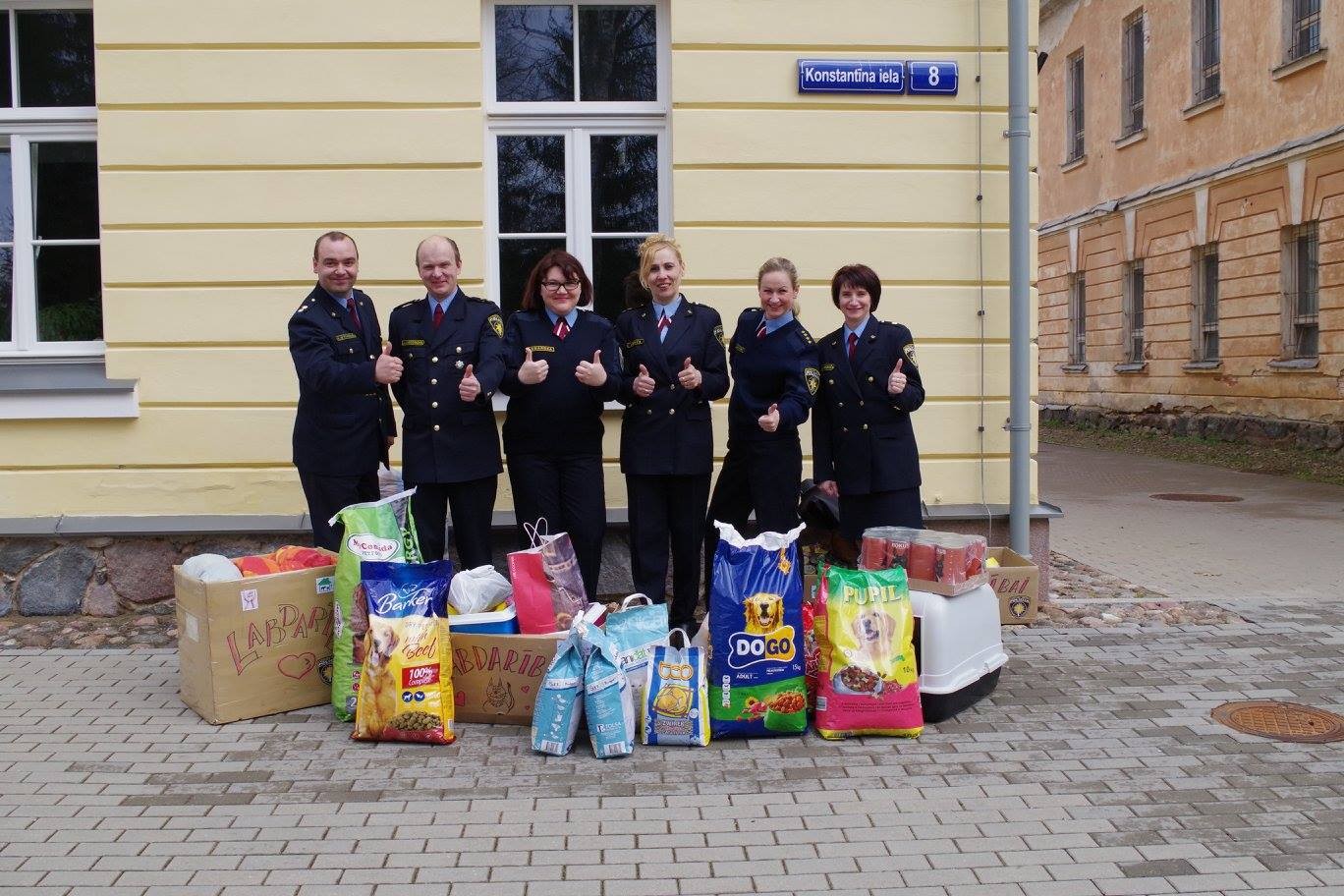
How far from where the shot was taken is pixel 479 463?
5918 mm

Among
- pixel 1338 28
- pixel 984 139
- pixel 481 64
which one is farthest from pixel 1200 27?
pixel 481 64

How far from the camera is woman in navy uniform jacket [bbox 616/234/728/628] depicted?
5945 millimetres

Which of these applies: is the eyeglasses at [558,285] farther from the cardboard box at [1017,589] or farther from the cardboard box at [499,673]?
the cardboard box at [1017,589]

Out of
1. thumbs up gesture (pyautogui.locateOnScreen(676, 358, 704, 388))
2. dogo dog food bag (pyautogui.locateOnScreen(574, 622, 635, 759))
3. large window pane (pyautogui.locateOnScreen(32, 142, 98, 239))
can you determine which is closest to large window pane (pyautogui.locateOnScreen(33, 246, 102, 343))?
large window pane (pyautogui.locateOnScreen(32, 142, 98, 239))

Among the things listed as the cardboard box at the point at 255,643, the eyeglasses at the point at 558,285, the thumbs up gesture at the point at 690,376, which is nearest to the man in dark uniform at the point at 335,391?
the cardboard box at the point at 255,643

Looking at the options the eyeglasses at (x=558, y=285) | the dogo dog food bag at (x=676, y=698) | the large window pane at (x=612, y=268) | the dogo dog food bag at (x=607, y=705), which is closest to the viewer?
the dogo dog food bag at (x=607, y=705)

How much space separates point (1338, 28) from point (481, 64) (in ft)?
43.3

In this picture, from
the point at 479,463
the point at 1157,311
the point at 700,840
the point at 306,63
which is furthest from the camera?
the point at 1157,311

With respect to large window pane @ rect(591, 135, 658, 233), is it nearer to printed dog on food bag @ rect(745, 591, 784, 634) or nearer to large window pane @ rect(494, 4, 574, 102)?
large window pane @ rect(494, 4, 574, 102)

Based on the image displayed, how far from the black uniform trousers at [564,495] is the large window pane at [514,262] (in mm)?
1634

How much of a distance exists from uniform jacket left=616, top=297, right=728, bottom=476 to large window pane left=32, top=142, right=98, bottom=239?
349cm

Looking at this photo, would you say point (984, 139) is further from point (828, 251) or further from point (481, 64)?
point (481, 64)

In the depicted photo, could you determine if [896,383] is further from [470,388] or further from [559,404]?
[470,388]

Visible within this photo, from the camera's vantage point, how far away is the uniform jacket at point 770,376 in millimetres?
5941
